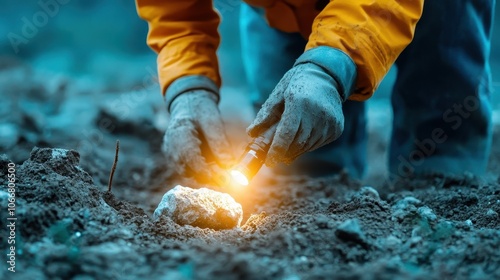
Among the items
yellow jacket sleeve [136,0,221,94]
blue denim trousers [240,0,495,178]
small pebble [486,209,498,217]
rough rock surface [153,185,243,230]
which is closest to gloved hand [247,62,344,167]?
rough rock surface [153,185,243,230]

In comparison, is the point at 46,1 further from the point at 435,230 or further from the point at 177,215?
the point at 435,230

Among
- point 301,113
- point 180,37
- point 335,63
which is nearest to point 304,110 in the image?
point 301,113

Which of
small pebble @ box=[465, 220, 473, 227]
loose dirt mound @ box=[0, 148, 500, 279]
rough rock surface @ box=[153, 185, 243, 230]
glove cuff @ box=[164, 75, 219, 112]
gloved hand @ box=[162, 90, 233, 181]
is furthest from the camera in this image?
glove cuff @ box=[164, 75, 219, 112]

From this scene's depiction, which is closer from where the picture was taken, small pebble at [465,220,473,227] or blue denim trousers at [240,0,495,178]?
small pebble at [465,220,473,227]

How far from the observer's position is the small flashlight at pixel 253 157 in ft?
4.84

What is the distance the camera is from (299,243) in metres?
1.17

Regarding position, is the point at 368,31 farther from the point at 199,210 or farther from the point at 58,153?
the point at 58,153

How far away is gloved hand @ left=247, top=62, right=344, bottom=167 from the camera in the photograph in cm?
145

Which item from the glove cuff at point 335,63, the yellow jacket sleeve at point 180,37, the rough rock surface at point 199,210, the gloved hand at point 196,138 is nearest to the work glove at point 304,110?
the glove cuff at point 335,63

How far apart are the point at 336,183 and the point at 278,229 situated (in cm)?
103

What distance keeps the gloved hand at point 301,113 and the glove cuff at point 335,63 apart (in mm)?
14

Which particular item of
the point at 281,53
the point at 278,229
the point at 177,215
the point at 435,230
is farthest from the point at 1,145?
the point at 435,230

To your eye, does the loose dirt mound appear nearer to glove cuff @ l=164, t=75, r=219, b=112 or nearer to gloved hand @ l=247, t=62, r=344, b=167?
gloved hand @ l=247, t=62, r=344, b=167

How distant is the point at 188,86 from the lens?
2006 millimetres
